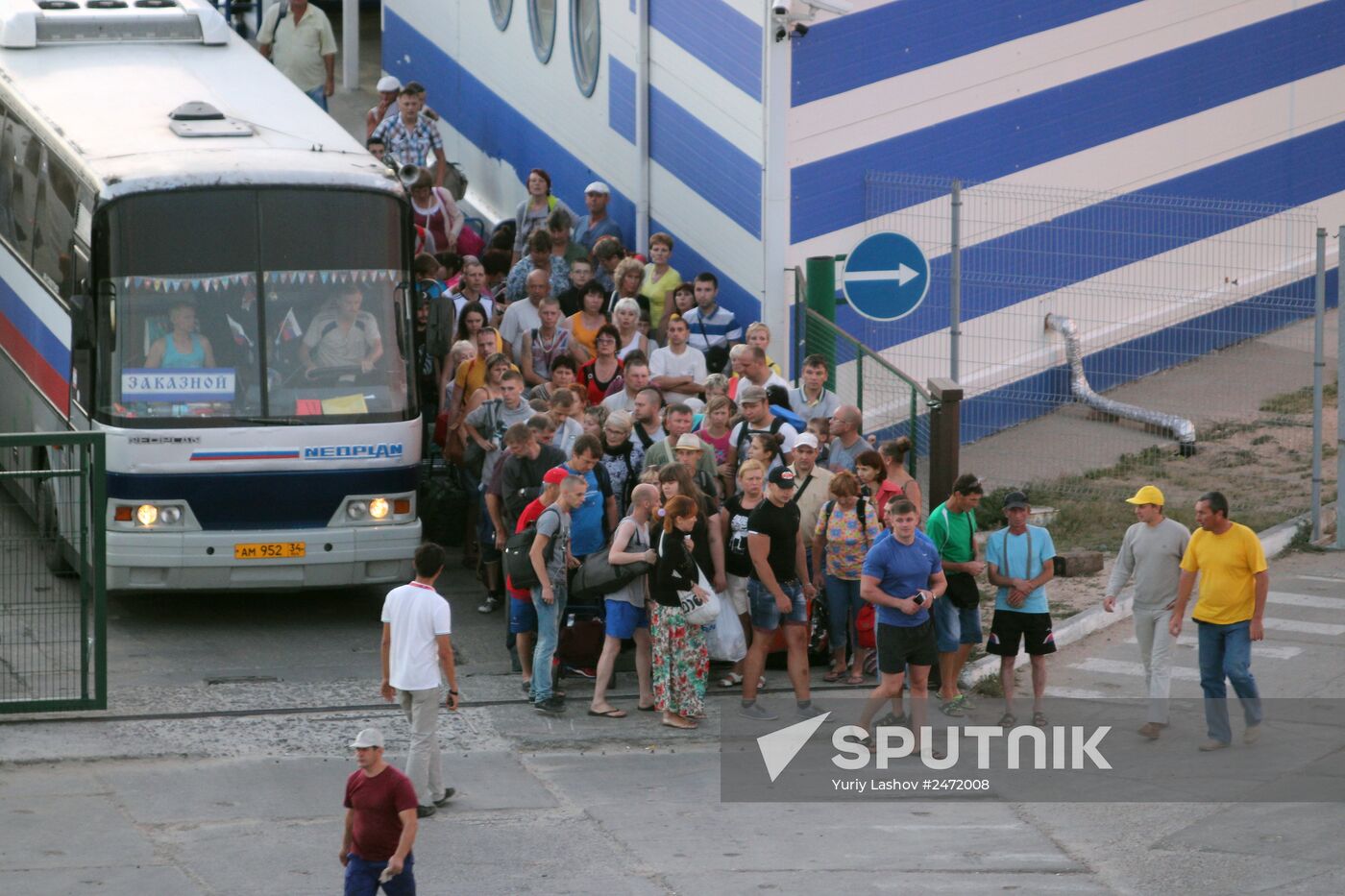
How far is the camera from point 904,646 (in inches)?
479

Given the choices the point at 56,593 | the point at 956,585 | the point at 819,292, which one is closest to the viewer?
the point at 56,593

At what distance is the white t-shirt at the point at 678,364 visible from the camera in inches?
627

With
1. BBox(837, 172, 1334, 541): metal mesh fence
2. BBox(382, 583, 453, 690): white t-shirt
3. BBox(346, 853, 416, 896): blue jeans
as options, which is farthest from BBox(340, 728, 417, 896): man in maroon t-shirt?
BBox(837, 172, 1334, 541): metal mesh fence

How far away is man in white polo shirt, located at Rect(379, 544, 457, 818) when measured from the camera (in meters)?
10.8

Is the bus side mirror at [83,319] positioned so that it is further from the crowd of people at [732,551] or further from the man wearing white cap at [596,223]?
the man wearing white cap at [596,223]

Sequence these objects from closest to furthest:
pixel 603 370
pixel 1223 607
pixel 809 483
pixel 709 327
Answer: pixel 1223 607 → pixel 809 483 → pixel 603 370 → pixel 709 327

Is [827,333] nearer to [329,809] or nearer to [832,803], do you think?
[832,803]

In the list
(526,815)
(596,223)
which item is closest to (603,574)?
(526,815)

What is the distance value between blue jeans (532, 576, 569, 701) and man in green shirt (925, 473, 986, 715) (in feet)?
8.00

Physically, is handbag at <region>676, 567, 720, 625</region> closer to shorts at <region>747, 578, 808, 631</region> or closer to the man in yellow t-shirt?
shorts at <region>747, 578, 808, 631</region>

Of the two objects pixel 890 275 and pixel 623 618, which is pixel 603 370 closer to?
pixel 890 275

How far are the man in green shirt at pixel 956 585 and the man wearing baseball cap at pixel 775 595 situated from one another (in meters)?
0.87

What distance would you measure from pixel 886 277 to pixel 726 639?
11.8 ft

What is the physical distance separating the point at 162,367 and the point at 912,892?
22.2ft
